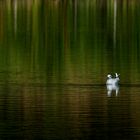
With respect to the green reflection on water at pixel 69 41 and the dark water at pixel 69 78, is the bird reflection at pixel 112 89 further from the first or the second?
the green reflection on water at pixel 69 41

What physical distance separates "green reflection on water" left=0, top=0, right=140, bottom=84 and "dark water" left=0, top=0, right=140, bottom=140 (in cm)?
6

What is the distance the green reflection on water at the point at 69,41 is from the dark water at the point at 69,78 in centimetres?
6

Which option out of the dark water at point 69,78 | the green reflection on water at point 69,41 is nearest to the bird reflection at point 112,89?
the dark water at point 69,78

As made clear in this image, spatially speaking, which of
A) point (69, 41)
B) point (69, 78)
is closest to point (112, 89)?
point (69, 78)

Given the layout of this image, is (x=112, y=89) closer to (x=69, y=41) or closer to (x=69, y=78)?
(x=69, y=78)

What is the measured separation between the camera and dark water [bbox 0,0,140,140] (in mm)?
38750

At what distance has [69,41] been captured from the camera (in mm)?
83938

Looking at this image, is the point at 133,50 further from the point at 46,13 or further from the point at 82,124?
the point at 46,13

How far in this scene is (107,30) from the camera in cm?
9488

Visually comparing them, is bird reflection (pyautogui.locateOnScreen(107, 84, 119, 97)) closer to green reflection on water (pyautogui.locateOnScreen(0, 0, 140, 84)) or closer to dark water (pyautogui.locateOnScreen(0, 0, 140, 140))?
dark water (pyautogui.locateOnScreen(0, 0, 140, 140))

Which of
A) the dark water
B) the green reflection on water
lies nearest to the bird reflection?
the dark water

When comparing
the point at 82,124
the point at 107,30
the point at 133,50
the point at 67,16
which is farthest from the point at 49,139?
the point at 67,16

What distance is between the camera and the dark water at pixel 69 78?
38750 mm

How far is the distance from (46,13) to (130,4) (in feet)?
59.0
